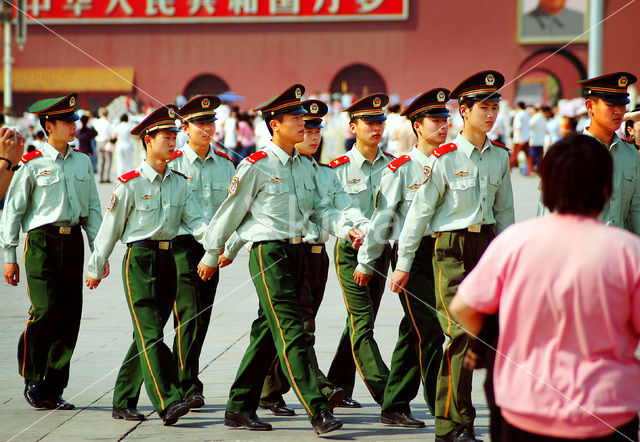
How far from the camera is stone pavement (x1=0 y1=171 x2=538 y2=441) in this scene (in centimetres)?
579

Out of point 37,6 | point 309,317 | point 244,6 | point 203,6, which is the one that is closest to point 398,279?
point 309,317

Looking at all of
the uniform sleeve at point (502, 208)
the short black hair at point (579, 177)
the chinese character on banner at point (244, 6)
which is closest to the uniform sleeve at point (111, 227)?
the uniform sleeve at point (502, 208)

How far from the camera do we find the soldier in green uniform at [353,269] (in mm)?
6398

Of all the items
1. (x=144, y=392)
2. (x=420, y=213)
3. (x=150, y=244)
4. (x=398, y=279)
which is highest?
(x=420, y=213)

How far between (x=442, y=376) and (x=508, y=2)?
35.9 metres

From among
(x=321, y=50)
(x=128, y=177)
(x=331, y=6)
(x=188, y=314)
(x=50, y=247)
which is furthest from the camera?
(x=321, y=50)

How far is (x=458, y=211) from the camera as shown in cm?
563

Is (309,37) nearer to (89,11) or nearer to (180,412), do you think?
(89,11)

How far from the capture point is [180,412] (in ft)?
19.1

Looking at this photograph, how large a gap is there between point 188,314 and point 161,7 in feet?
118

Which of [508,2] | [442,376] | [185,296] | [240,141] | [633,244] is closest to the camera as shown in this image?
[633,244]

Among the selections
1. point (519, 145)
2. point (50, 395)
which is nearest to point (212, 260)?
point (50, 395)

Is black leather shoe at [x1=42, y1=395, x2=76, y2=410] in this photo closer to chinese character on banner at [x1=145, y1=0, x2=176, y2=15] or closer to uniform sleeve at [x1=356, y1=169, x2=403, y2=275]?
uniform sleeve at [x1=356, y1=169, x2=403, y2=275]

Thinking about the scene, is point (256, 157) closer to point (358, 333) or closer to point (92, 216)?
point (358, 333)
